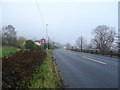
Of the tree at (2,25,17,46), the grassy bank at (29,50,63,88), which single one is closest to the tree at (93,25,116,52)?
the tree at (2,25,17,46)

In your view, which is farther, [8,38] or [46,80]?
[8,38]

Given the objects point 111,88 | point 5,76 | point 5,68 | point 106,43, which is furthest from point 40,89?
point 106,43

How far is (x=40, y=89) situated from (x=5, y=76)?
4.56 ft

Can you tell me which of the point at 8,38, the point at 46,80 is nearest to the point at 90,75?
the point at 46,80

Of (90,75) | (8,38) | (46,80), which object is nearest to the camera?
(46,80)

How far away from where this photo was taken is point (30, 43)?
53.9 metres

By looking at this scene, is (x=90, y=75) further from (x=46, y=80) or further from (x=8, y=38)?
(x=8, y=38)

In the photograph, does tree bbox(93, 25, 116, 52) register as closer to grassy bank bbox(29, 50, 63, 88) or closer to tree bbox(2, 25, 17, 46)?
tree bbox(2, 25, 17, 46)

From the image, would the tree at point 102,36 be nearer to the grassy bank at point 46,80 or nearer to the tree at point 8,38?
the tree at point 8,38

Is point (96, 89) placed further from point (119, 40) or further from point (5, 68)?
point (119, 40)

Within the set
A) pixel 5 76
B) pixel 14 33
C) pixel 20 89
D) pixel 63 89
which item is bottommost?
pixel 63 89

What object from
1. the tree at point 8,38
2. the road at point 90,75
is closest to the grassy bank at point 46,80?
the road at point 90,75

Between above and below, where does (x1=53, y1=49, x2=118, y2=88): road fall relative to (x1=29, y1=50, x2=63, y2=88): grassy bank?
below

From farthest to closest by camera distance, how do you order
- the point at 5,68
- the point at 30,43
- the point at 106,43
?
the point at 106,43
the point at 30,43
the point at 5,68
